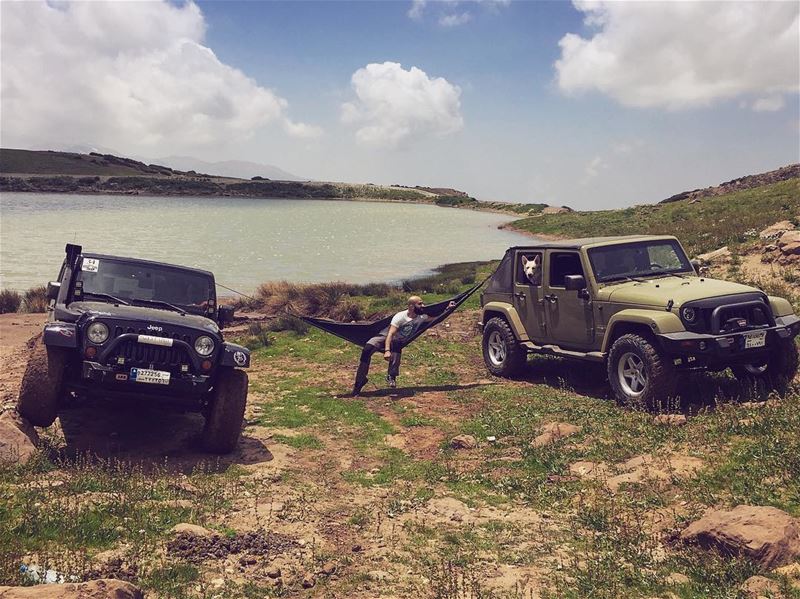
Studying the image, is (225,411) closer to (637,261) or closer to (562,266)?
(562,266)

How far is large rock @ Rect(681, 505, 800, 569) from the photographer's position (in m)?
4.42

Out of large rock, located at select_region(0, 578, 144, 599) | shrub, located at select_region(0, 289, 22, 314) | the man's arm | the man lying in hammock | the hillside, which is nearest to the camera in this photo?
large rock, located at select_region(0, 578, 144, 599)

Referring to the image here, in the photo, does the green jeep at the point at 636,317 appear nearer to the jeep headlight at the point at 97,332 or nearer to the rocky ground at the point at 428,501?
the rocky ground at the point at 428,501

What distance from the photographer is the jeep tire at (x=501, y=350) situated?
11680 mm

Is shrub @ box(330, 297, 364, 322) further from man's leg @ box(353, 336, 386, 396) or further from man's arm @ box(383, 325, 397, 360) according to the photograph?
man's arm @ box(383, 325, 397, 360)

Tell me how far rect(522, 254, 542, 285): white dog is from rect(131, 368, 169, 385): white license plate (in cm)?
661

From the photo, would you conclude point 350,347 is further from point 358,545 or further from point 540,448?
point 358,545

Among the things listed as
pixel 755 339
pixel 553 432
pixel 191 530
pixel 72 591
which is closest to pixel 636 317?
pixel 755 339

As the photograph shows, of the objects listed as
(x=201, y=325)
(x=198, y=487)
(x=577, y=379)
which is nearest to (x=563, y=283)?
(x=577, y=379)

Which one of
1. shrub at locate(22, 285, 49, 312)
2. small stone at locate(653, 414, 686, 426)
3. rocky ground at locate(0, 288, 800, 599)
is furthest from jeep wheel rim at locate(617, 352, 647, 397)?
shrub at locate(22, 285, 49, 312)

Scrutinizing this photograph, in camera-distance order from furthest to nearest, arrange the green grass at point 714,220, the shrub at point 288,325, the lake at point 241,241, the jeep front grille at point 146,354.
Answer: the lake at point 241,241 < the green grass at point 714,220 < the shrub at point 288,325 < the jeep front grille at point 146,354

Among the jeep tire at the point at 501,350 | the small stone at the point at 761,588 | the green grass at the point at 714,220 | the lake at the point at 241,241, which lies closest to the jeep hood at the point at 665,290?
the jeep tire at the point at 501,350

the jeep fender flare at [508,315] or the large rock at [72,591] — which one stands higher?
the jeep fender flare at [508,315]

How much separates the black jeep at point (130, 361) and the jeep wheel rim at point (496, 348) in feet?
18.0
